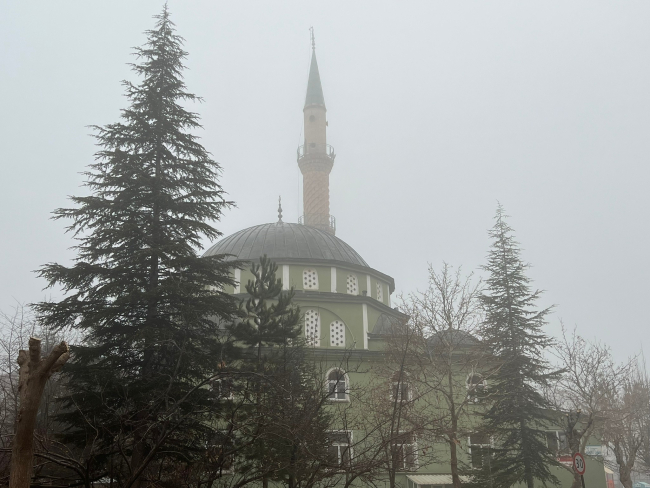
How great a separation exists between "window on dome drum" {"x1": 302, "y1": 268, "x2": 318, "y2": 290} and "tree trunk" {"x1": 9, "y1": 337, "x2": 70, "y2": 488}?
870 inches

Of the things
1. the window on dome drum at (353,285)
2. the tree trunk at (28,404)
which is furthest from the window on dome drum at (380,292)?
the tree trunk at (28,404)

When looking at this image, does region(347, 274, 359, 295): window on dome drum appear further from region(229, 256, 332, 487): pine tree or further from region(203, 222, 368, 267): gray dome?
region(229, 256, 332, 487): pine tree

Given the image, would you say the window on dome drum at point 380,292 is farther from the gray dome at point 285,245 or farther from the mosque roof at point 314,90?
the mosque roof at point 314,90

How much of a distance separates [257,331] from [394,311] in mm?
12824

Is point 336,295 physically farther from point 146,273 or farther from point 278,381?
point 278,381

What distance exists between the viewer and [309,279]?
28766mm

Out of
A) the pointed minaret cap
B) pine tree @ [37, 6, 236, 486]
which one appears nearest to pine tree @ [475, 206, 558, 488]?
pine tree @ [37, 6, 236, 486]

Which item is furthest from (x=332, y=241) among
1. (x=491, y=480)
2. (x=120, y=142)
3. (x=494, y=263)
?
(x=120, y=142)

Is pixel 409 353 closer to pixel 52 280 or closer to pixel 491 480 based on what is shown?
pixel 491 480

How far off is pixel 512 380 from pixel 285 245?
12055 millimetres

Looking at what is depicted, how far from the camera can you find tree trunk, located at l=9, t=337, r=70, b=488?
6371 mm

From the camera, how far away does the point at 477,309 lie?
2197cm

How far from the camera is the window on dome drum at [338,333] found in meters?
27.9

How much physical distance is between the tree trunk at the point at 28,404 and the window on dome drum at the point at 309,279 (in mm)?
22108
